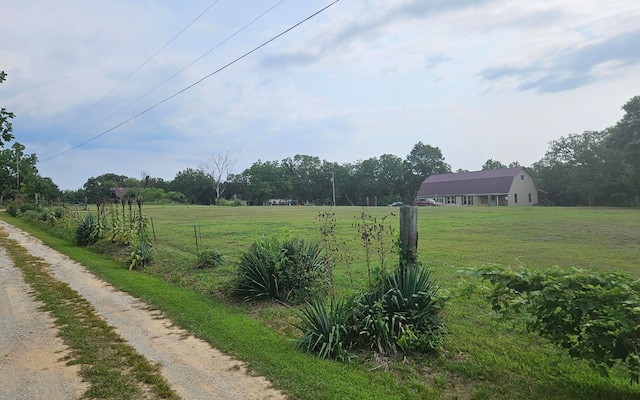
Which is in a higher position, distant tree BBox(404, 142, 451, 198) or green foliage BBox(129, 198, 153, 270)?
distant tree BBox(404, 142, 451, 198)

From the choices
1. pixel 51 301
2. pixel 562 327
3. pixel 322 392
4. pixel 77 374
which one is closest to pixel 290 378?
pixel 322 392

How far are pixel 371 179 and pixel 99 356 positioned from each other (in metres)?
77.5

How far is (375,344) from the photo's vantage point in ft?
13.7

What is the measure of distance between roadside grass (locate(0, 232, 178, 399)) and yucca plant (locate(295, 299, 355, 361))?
147 cm

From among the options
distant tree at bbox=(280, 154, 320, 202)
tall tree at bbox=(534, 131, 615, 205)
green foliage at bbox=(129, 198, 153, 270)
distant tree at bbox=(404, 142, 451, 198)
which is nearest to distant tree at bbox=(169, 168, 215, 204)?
distant tree at bbox=(280, 154, 320, 202)

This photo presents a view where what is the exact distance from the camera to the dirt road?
336 centimetres

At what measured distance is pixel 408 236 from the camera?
4.71m

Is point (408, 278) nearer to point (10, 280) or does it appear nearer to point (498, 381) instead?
point (498, 381)

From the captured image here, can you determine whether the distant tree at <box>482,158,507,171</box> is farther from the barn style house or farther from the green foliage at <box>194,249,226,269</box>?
the green foliage at <box>194,249,226,269</box>

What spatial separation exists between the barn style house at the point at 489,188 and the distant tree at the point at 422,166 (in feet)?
48.8

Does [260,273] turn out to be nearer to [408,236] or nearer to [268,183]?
[408,236]

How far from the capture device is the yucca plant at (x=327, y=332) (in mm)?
4068

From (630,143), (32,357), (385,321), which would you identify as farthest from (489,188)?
(32,357)

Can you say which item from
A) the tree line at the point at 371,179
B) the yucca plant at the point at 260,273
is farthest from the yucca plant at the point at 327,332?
the tree line at the point at 371,179
